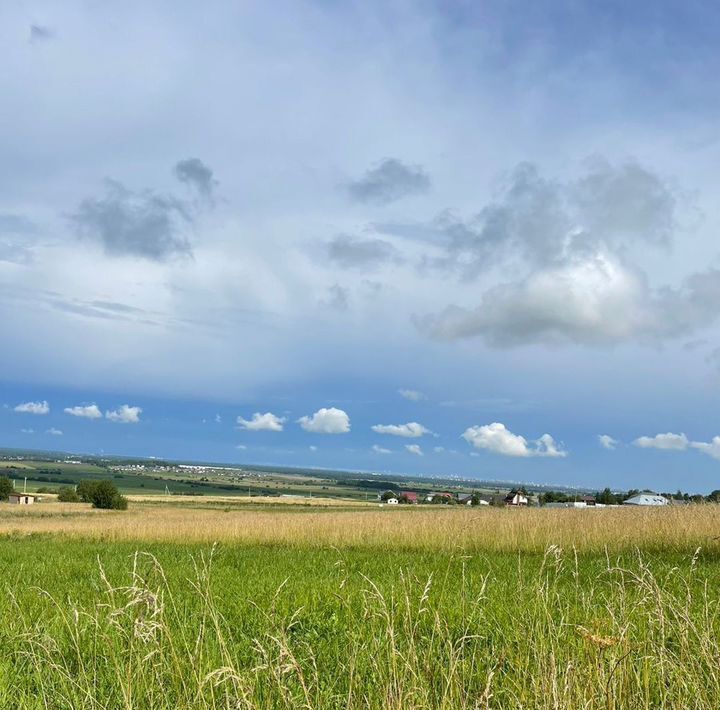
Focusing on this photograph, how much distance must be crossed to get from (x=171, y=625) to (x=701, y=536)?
12065 millimetres

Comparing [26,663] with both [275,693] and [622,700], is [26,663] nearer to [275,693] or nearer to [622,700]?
[275,693]

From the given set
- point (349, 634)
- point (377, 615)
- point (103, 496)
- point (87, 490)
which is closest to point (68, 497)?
point (87, 490)

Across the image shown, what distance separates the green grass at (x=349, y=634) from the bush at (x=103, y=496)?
74607 millimetres

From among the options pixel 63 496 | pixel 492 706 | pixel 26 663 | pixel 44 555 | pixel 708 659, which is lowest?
pixel 63 496

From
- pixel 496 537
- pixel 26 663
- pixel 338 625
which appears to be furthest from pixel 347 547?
pixel 26 663

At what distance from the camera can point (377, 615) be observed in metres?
3.39

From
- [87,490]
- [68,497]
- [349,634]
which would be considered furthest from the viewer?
[68,497]

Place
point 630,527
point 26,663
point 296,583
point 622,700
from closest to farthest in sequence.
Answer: point 622,700
point 26,663
point 296,583
point 630,527

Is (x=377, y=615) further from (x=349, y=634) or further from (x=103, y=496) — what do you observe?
(x=103, y=496)

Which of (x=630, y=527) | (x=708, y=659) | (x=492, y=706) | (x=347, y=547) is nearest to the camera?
(x=708, y=659)

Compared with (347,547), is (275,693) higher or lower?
higher

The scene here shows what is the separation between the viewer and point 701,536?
1462 centimetres

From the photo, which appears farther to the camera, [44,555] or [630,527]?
[630,527]

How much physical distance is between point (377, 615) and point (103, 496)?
89.4 m
